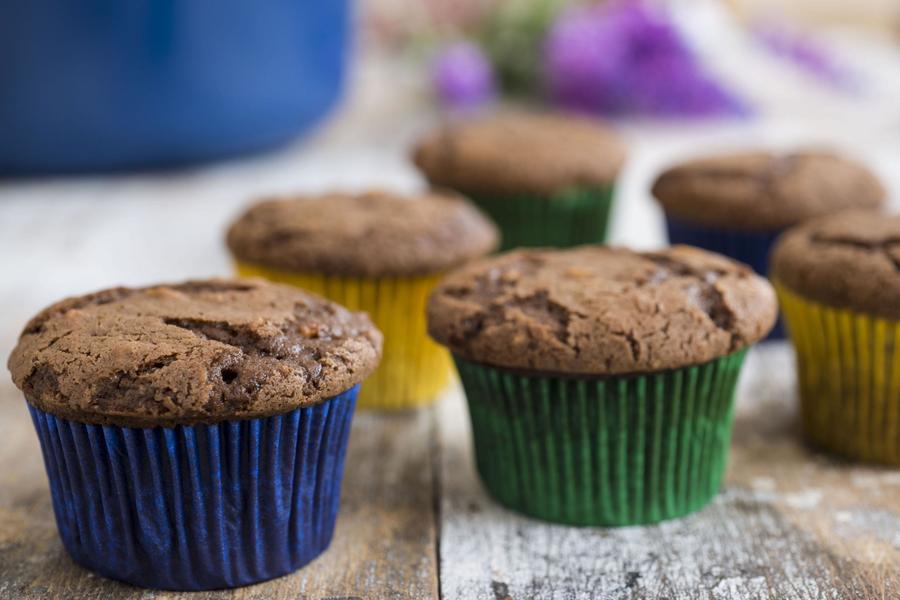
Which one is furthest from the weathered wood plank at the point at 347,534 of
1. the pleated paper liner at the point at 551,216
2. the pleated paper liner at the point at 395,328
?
the pleated paper liner at the point at 551,216

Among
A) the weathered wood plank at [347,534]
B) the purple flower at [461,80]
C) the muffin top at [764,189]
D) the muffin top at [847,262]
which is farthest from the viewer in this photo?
the purple flower at [461,80]

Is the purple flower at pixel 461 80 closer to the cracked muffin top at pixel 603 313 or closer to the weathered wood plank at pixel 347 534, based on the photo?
the weathered wood plank at pixel 347 534

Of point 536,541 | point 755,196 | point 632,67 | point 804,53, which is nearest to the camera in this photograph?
point 536,541

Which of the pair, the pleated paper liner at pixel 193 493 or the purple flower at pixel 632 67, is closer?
the pleated paper liner at pixel 193 493

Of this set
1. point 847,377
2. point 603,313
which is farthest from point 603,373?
point 847,377

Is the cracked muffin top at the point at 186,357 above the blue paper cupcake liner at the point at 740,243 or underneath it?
above

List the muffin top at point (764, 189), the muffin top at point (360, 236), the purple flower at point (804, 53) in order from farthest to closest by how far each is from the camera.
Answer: the purple flower at point (804, 53), the muffin top at point (764, 189), the muffin top at point (360, 236)

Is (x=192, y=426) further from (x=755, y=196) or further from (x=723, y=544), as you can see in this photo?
(x=755, y=196)
